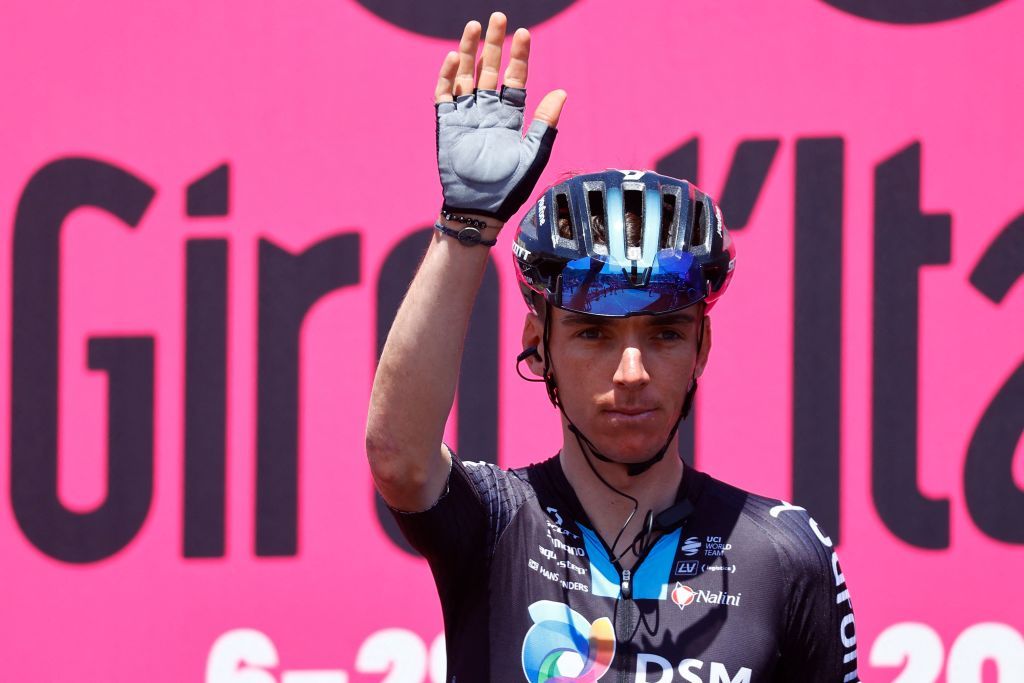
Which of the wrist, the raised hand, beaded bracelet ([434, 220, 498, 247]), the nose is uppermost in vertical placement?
the raised hand

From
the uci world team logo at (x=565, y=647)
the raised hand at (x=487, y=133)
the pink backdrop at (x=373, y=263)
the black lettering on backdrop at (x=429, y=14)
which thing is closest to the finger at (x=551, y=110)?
the raised hand at (x=487, y=133)

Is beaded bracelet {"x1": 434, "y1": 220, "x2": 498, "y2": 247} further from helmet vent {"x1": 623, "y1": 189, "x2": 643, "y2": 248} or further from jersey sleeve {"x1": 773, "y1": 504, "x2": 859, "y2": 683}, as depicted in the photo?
jersey sleeve {"x1": 773, "y1": 504, "x2": 859, "y2": 683}

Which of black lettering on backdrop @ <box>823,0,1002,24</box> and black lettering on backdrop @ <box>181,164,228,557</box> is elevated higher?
black lettering on backdrop @ <box>823,0,1002,24</box>

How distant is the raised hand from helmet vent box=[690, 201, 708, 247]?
357 millimetres

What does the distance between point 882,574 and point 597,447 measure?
6.15ft

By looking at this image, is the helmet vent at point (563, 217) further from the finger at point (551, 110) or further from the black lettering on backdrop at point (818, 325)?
the black lettering on backdrop at point (818, 325)

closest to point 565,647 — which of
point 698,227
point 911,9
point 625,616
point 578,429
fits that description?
point 625,616

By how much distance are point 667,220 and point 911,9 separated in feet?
6.51

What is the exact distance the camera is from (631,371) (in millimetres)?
1676

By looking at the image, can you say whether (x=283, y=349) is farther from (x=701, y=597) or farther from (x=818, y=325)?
(x=701, y=597)

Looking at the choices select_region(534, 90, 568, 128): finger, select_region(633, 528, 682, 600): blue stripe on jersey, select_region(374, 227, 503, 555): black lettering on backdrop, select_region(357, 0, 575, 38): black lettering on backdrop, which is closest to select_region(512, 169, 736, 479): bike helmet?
Result: select_region(633, 528, 682, 600): blue stripe on jersey

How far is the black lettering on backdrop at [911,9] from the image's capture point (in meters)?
3.40

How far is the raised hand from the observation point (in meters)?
1.55

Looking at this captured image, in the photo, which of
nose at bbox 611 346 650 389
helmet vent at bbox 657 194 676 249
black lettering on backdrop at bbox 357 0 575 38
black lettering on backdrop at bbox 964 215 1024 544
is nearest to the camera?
nose at bbox 611 346 650 389
